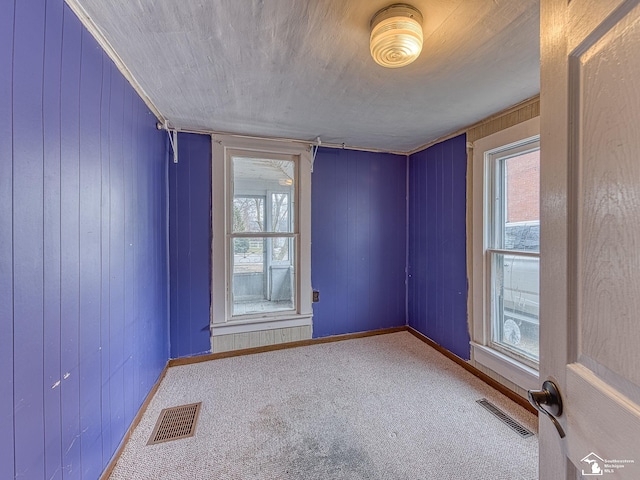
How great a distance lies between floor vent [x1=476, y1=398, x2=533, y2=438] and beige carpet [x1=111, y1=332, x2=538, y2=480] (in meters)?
0.04

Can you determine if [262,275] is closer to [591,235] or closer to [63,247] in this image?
[63,247]

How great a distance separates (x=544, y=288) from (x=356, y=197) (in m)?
2.52

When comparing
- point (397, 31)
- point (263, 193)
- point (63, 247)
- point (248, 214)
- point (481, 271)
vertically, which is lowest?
point (481, 271)

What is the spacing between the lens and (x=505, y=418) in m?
1.83

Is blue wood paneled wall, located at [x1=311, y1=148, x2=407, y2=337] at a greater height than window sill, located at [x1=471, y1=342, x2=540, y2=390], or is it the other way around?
blue wood paneled wall, located at [x1=311, y1=148, x2=407, y2=337]

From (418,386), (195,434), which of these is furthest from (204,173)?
(418,386)

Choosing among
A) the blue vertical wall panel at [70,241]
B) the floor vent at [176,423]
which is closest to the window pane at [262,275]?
the floor vent at [176,423]

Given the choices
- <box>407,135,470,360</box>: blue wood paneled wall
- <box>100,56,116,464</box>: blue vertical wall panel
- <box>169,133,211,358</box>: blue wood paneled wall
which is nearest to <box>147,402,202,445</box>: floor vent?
<box>100,56,116,464</box>: blue vertical wall panel

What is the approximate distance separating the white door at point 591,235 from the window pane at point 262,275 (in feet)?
8.14

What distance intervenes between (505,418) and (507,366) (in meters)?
0.38

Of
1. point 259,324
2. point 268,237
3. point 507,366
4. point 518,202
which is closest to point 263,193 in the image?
point 268,237

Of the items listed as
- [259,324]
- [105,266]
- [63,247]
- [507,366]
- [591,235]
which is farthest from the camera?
[259,324]

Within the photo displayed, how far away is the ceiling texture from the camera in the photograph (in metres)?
1.13

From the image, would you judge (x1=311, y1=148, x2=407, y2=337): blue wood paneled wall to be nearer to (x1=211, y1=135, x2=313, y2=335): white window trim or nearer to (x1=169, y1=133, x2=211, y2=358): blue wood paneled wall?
(x1=211, y1=135, x2=313, y2=335): white window trim
